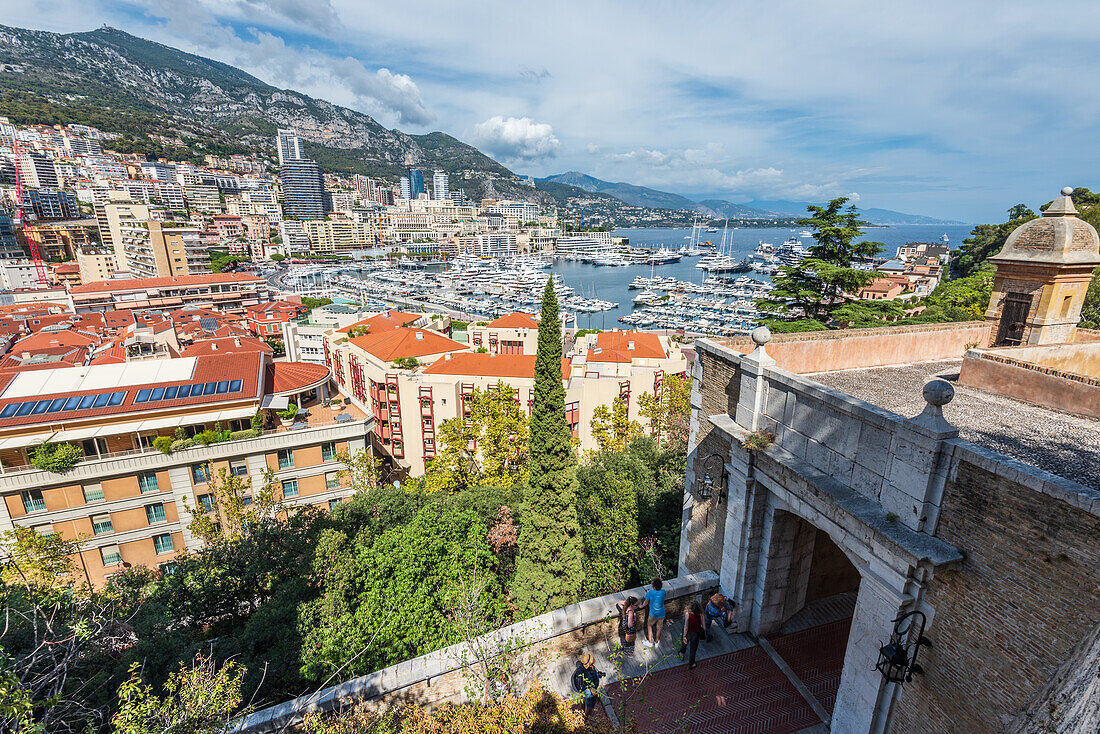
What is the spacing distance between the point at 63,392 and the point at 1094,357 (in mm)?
40899

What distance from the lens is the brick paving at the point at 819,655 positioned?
8.80 m

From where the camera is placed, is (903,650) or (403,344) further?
(403,344)

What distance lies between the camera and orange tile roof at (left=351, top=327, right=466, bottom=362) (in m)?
38.0

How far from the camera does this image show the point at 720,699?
341 inches

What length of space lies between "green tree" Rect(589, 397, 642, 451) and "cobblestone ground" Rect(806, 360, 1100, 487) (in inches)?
705

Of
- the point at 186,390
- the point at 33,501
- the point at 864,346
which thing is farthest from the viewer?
the point at 186,390

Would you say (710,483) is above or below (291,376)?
above

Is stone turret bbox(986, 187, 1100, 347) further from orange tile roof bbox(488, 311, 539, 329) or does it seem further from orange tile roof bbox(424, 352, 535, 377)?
orange tile roof bbox(488, 311, 539, 329)

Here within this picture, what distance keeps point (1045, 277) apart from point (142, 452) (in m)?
36.4

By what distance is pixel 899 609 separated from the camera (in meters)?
6.25

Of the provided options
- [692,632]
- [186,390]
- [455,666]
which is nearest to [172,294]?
[186,390]

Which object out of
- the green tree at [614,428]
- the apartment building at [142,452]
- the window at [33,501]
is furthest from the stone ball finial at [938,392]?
the window at [33,501]

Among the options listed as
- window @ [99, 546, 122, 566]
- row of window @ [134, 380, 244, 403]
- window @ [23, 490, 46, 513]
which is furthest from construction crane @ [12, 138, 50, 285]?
window @ [99, 546, 122, 566]

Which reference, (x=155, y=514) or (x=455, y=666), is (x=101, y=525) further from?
(x=455, y=666)
